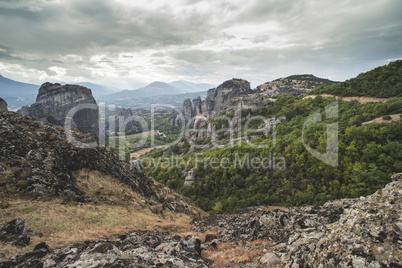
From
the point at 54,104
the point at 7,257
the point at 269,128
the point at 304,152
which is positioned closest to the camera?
the point at 7,257

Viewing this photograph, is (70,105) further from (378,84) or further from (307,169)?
(378,84)

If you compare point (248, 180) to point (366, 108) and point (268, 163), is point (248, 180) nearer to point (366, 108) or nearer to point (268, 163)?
point (268, 163)

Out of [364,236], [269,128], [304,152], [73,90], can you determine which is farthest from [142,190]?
[73,90]

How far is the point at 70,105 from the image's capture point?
10319 cm

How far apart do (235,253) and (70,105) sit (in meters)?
125

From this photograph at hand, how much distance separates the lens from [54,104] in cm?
10062

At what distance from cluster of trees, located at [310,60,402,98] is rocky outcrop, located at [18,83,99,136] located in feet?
386

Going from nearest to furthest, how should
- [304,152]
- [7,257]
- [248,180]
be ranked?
[7,257], [304,152], [248,180]

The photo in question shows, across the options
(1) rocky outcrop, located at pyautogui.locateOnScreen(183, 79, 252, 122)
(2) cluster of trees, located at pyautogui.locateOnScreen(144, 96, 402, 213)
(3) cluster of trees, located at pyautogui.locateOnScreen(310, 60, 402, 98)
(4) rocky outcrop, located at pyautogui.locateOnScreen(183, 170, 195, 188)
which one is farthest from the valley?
(1) rocky outcrop, located at pyautogui.locateOnScreen(183, 79, 252, 122)

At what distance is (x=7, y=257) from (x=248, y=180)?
37.1 meters

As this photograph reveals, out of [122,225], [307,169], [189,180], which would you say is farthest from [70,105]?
[307,169]

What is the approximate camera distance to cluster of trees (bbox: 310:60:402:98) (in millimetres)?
43031

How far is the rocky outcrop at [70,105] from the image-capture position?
96.7 metres

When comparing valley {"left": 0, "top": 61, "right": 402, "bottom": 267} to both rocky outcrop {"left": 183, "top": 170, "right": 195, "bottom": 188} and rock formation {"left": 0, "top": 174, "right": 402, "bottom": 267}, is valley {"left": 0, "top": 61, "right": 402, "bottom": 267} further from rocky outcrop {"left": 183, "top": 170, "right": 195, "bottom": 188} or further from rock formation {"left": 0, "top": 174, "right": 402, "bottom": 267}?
rocky outcrop {"left": 183, "top": 170, "right": 195, "bottom": 188}
